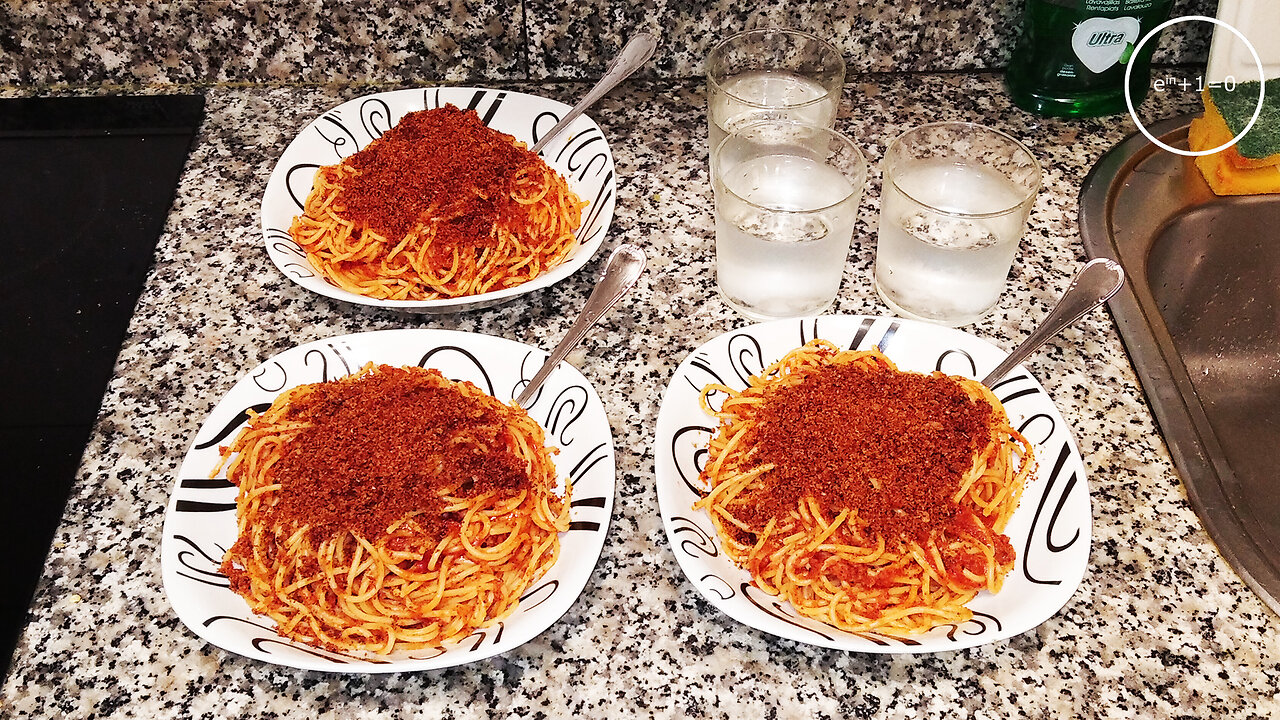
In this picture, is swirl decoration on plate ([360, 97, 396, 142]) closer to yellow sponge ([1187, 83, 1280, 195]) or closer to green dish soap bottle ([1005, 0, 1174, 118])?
green dish soap bottle ([1005, 0, 1174, 118])

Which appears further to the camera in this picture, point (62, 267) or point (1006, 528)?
point (62, 267)

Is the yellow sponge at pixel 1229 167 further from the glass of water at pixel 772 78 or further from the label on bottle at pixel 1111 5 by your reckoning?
the glass of water at pixel 772 78

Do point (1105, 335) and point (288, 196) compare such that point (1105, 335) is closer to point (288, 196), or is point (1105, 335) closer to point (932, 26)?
point (932, 26)

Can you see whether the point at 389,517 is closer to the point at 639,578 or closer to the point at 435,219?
the point at 639,578

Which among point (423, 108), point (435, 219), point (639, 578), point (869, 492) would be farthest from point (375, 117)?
point (869, 492)

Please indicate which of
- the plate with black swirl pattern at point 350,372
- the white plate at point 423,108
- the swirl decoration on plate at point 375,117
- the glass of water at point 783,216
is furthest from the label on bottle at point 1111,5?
the swirl decoration on plate at point 375,117

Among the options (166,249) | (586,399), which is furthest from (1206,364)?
(166,249)
